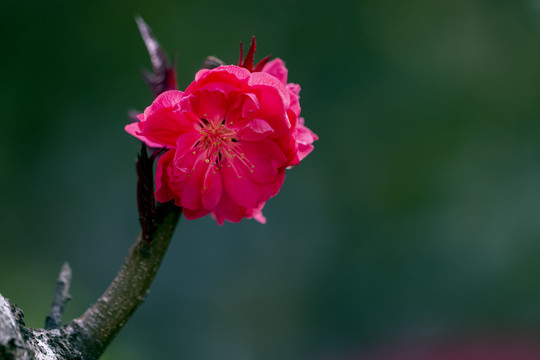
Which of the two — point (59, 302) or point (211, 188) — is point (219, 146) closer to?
point (211, 188)

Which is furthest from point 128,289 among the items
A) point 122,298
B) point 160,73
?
point 160,73

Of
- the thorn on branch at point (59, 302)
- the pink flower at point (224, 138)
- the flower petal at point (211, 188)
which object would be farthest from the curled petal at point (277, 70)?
the thorn on branch at point (59, 302)

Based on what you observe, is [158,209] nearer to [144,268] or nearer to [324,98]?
[144,268]

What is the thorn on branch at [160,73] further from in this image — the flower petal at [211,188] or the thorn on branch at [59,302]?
the thorn on branch at [59,302]

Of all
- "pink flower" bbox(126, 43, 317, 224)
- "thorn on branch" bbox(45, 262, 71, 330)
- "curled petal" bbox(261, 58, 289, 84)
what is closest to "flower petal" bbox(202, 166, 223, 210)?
"pink flower" bbox(126, 43, 317, 224)

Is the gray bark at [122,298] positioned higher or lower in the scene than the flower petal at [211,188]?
lower
